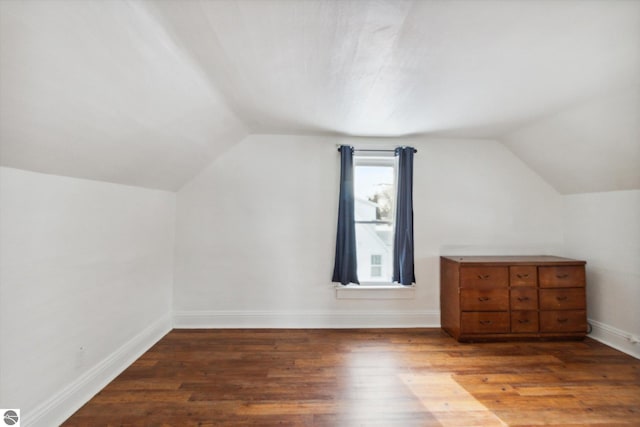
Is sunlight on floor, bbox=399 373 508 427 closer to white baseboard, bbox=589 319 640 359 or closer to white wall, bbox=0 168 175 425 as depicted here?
white baseboard, bbox=589 319 640 359

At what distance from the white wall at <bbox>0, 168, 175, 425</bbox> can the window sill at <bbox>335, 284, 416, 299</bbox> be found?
199cm

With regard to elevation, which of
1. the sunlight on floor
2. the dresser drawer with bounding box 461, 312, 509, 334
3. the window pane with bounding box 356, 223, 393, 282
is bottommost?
the sunlight on floor

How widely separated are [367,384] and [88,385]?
1.96m

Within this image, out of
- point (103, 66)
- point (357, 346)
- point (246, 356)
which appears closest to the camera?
point (103, 66)

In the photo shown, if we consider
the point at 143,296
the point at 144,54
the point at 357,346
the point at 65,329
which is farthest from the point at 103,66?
the point at 357,346

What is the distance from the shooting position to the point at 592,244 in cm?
280

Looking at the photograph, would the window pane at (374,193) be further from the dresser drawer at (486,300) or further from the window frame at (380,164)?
the dresser drawer at (486,300)

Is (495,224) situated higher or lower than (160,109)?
lower

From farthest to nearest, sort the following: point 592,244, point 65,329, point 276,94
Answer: point 592,244, point 276,94, point 65,329

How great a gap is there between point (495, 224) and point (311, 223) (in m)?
2.18

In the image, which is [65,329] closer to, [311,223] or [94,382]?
[94,382]

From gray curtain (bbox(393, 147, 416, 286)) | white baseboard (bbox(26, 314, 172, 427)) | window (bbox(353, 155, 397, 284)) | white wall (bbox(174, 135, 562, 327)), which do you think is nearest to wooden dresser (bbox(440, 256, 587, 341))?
white wall (bbox(174, 135, 562, 327))

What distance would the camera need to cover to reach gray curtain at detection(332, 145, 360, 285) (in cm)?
297

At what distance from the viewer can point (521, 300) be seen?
2.65 meters
